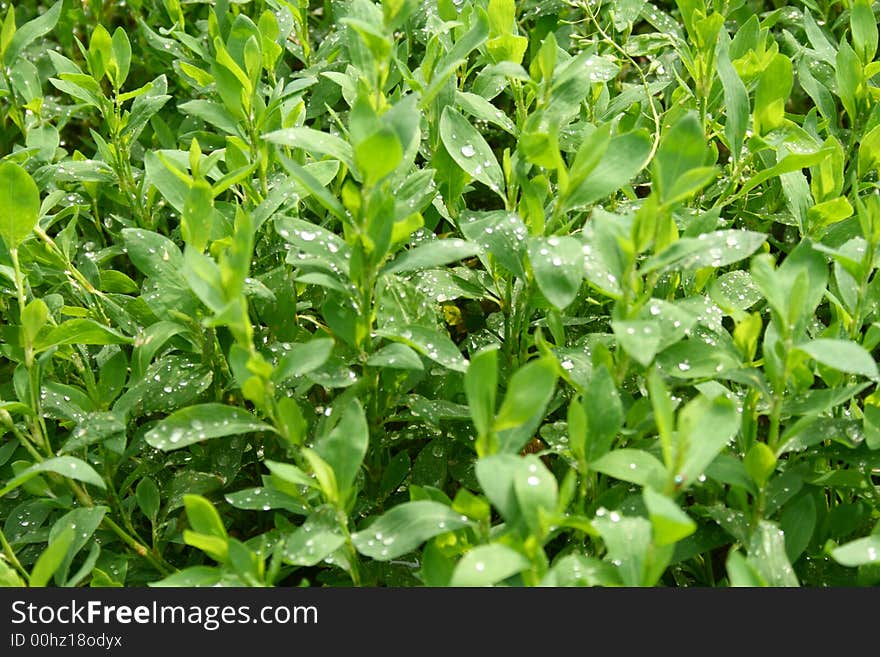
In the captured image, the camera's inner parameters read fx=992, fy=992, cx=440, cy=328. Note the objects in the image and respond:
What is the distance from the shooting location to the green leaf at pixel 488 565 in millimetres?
929

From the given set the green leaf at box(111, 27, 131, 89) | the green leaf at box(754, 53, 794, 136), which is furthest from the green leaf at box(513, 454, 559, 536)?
the green leaf at box(111, 27, 131, 89)

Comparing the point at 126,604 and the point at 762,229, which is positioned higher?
the point at 762,229

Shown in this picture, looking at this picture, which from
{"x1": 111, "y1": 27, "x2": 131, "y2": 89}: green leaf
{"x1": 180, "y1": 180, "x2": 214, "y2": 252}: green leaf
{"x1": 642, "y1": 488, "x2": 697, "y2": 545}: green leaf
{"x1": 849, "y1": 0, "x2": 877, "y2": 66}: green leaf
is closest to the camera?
{"x1": 642, "y1": 488, "x2": 697, "y2": 545}: green leaf

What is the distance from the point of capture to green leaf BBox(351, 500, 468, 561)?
1062 millimetres

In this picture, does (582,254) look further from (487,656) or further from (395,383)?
(487,656)

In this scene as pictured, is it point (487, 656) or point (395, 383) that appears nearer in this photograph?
point (487, 656)

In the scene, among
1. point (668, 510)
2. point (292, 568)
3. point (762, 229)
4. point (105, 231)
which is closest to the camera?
point (668, 510)

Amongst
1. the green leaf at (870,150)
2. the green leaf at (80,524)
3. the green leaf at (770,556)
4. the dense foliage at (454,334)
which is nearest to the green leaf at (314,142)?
the dense foliage at (454,334)

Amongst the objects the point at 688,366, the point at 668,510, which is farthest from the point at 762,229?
the point at 668,510

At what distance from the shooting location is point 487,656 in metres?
1.09

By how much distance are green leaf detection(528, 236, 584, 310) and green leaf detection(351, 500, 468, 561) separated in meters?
0.28

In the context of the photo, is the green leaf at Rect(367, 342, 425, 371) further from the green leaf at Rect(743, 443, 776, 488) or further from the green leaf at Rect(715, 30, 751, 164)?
the green leaf at Rect(715, 30, 751, 164)

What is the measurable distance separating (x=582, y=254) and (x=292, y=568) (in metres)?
0.53

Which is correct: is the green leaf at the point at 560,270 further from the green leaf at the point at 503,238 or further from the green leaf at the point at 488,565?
the green leaf at the point at 488,565
